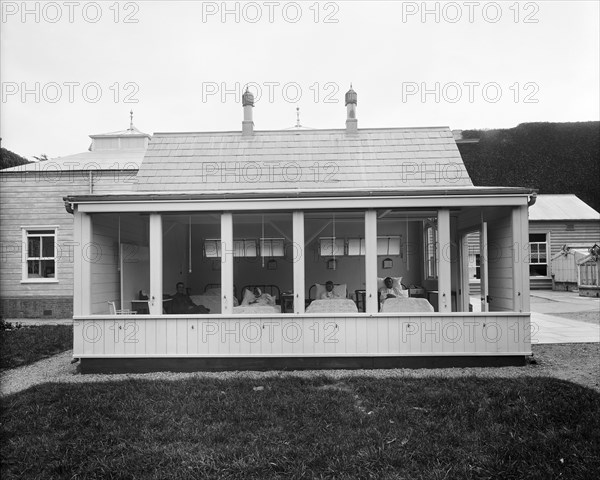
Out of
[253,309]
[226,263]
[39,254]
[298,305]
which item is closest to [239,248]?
[226,263]

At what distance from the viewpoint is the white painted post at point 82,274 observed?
8938mm

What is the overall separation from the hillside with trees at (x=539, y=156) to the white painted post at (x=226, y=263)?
1279 inches

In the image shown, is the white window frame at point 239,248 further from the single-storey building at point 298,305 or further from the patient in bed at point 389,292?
the patient in bed at point 389,292

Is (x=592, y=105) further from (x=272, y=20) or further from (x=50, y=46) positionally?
(x=50, y=46)

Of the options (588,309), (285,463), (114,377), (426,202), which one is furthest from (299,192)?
→ (588,309)

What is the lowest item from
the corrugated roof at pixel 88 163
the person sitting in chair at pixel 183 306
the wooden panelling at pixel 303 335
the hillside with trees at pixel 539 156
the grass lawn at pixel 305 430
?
the grass lawn at pixel 305 430

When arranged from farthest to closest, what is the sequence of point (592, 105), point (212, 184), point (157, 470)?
point (592, 105), point (212, 184), point (157, 470)

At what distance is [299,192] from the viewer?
8.96 metres

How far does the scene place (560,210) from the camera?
27.7 meters

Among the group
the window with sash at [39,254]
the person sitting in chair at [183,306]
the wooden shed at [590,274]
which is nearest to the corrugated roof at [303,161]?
the person sitting in chair at [183,306]

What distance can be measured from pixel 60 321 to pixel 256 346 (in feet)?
30.9

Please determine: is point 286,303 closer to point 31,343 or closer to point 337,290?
point 337,290

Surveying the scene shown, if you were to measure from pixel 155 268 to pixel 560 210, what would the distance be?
24822 mm

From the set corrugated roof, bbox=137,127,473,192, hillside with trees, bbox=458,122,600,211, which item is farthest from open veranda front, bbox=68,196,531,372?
hillside with trees, bbox=458,122,600,211
